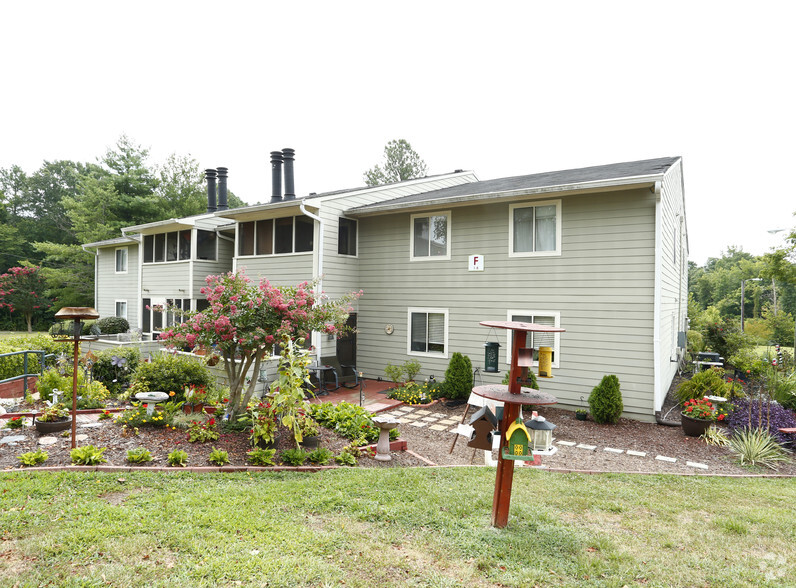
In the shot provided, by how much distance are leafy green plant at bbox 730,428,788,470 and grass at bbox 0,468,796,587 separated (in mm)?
1621

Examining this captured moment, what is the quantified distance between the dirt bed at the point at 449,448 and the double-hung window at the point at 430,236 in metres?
4.46

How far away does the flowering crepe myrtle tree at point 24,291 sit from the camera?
27.7m

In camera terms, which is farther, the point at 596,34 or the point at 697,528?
the point at 596,34

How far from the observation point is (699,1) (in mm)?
8461

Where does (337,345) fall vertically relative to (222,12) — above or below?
below

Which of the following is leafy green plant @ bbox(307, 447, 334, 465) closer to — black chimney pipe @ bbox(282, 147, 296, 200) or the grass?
the grass

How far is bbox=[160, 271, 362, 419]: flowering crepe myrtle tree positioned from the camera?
630 cm

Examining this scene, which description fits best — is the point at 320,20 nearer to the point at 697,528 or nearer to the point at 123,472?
the point at 123,472

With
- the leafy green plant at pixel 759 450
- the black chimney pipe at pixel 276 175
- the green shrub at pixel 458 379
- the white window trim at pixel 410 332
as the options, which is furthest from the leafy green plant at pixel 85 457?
the black chimney pipe at pixel 276 175

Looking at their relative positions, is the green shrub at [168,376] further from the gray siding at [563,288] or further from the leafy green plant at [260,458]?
the gray siding at [563,288]

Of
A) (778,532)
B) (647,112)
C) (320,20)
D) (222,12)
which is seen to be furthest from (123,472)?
(647,112)

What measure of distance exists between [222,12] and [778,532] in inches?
401

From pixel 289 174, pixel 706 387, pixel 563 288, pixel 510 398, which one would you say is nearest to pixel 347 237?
pixel 289 174

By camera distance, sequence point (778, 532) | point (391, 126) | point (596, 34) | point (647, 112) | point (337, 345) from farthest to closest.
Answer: point (391, 126) < point (647, 112) < point (337, 345) < point (596, 34) < point (778, 532)
